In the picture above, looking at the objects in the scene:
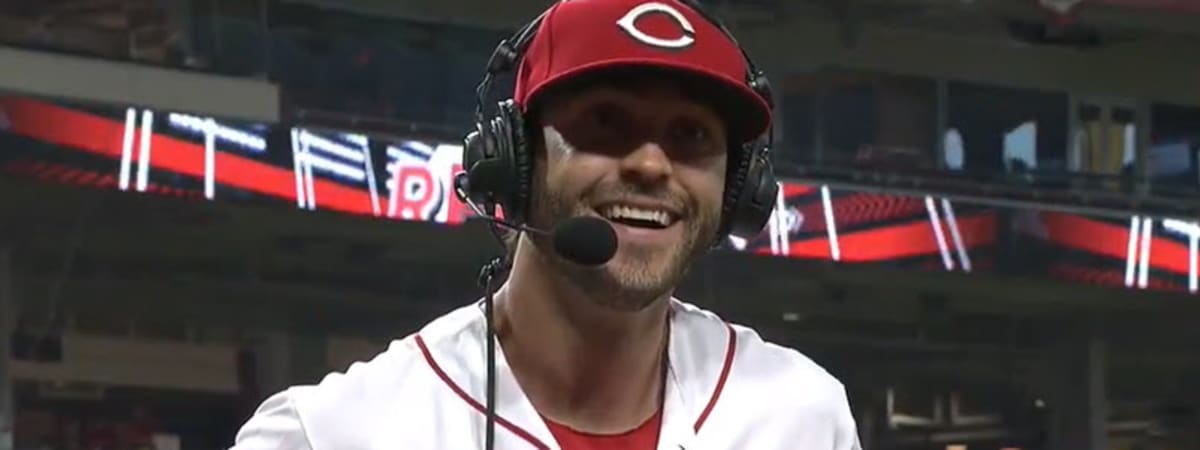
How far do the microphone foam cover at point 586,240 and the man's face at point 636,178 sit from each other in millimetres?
30

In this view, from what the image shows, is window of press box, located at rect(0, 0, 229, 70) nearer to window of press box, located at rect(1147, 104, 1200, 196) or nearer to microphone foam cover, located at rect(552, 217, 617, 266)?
window of press box, located at rect(1147, 104, 1200, 196)

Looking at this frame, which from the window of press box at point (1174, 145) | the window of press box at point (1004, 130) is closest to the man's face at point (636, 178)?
the window of press box at point (1004, 130)

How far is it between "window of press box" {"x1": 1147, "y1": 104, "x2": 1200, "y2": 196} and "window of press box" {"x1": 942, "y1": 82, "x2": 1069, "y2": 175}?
51 centimetres

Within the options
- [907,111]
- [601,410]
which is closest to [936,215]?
[907,111]

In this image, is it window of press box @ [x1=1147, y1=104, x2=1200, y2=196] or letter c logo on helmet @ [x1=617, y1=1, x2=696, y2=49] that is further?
window of press box @ [x1=1147, y1=104, x2=1200, y2=196]

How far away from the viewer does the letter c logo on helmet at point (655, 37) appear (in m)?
1.18

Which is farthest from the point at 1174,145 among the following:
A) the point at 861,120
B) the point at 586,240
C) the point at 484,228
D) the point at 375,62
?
the point at 586,240

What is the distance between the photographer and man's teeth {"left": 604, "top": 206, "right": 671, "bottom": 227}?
3.82 ft

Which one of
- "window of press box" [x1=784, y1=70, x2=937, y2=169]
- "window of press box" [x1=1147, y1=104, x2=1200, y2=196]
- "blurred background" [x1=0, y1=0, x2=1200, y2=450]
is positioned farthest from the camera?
"window of press box" [x1=1147, y1=104, x2=1200, y2=196]

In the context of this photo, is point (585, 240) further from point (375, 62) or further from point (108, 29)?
point (375, 62)

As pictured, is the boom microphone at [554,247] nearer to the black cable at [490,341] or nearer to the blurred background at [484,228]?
the black cable at [490,341]

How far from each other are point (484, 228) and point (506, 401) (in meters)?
6.15

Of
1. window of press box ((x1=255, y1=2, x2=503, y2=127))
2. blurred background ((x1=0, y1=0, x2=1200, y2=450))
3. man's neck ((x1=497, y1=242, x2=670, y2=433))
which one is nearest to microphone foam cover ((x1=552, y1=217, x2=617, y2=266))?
man's neck ((x1=497, y1=242, x2=670, y2=433))

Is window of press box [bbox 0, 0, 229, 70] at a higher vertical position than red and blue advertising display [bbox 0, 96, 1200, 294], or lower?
higher
